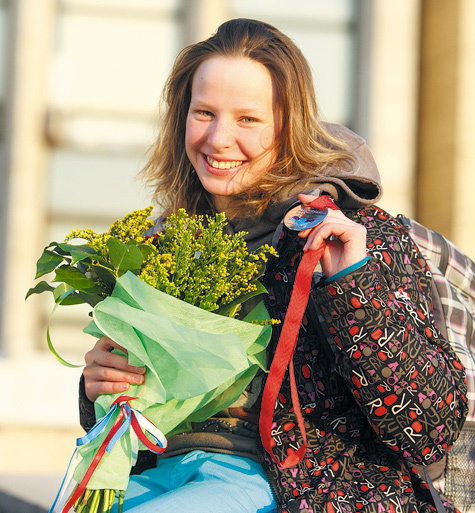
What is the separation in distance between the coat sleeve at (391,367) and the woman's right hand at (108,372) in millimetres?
440

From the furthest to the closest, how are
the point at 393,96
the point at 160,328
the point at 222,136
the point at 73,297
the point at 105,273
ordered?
the point at 393,96, the point at 222,136, the point at 73,297, the point at 105,273, the point at 160,328

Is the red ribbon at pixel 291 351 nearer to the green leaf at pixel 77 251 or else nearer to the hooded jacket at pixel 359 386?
the hooded jacket at pixel 359 386

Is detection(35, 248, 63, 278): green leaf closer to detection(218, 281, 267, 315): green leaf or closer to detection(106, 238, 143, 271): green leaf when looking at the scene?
detection(106, 238, 143, 271): green leaf

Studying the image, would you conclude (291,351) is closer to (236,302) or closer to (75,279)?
(236,302)

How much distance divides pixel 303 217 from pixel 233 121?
399 mm

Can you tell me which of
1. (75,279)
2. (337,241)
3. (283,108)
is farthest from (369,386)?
(283,108)

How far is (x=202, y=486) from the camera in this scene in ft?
5.15

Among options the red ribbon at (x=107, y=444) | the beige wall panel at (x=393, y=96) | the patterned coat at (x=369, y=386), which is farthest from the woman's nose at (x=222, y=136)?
the beige wall panel at (x=393, y=96)

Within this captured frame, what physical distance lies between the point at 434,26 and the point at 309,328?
3.45 m

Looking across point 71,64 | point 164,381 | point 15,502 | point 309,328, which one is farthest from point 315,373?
point 71,64

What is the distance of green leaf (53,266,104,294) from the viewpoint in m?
1.59

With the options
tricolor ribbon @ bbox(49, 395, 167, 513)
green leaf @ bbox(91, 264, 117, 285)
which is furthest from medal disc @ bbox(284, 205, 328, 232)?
tricolor ribbon @ bbox(49, 395, 167, 513)

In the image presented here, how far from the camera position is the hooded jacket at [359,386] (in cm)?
154

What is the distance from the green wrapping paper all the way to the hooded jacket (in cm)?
16
